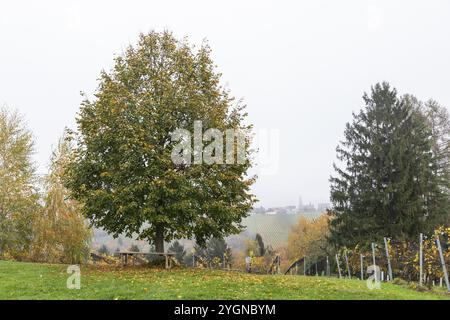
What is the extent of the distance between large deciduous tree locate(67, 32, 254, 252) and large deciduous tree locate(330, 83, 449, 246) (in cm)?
1705

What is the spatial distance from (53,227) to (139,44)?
1605cm

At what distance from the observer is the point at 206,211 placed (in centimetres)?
1984

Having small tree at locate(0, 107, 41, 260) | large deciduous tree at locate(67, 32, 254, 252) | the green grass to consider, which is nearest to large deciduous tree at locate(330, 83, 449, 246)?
large deciduous tree at locate(67, 32, 254, 252)

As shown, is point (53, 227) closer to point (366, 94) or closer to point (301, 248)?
point (366, 94)

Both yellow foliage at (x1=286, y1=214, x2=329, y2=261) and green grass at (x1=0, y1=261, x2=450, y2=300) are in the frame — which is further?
yellow foliage at (x1=286, y1=214, x2=329, y2=261)

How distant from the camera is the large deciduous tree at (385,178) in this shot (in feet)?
110

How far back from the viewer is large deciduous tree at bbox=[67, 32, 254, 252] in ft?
61.5

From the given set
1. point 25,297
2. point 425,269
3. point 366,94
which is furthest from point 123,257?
point 366,94

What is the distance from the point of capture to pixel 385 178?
35469 mm

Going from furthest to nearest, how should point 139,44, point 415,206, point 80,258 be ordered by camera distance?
point 415,206
point 80,258
point 139,44

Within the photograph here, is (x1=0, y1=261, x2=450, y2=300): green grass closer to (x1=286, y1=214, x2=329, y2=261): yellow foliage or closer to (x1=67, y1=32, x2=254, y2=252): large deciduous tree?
(x1=67, y1=32, x2=254, y2=252): large deciduous tree

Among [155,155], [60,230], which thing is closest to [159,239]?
[155,155]

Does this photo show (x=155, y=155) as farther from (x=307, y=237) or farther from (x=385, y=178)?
(x=307, y=237)

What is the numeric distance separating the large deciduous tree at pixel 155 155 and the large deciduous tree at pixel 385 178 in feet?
55.9
